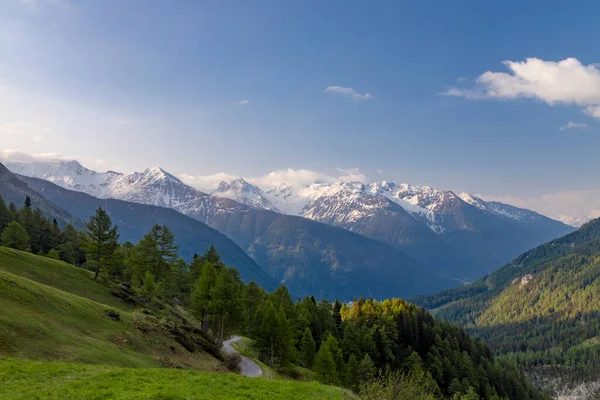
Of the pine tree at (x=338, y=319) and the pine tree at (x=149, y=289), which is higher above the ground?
the pine tree at (x=149, y=289)

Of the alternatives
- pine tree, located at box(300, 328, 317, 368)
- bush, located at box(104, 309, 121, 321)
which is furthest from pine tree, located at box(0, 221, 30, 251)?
pine tree, located at box(300, 328, 317, 368)

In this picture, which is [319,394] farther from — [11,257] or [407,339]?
[407,339]

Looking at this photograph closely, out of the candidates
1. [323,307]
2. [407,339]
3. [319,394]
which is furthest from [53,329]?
[407,339]

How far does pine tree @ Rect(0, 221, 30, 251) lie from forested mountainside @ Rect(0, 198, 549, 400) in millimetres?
225

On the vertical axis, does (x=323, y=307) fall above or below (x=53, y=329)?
below

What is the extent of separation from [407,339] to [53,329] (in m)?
126

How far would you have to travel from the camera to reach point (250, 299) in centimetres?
9900

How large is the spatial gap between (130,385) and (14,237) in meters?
75.8

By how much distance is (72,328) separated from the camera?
40.8 metres

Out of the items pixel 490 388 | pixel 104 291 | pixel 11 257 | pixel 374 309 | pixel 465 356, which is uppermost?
pixel 11 257

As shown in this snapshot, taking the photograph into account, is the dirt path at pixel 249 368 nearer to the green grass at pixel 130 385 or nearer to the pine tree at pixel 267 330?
the pine tree at pixel 267 330

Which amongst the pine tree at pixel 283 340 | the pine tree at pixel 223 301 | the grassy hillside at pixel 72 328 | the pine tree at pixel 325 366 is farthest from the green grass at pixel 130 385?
the pine tree at pixel 325 366

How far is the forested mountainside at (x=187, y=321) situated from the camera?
3972 cm

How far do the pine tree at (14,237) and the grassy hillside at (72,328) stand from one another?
75.6 feet
